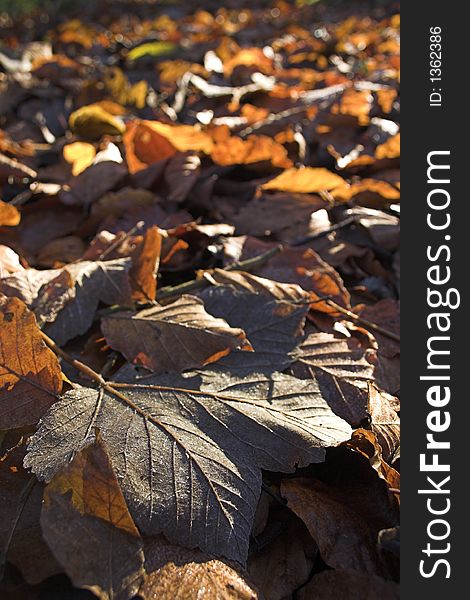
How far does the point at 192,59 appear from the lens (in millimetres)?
3592

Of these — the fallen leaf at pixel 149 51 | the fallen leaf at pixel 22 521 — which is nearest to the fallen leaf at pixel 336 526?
the fallen leaf at pixel 22 521

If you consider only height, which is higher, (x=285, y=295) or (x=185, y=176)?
(x=185, y=176)

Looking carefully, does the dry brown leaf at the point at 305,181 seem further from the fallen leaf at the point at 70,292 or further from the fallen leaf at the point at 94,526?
the fallen leaf at the point at 94,526

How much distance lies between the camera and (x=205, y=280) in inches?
56.1

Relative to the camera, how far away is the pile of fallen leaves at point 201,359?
2.97ft

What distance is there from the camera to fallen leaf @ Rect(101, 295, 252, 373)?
1.17m

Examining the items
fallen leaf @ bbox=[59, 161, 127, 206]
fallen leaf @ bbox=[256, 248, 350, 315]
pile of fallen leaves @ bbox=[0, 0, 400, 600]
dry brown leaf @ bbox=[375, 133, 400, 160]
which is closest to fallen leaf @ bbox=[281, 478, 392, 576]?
pile of fallen leaves @ bbox=[0, 0, 400, 600]

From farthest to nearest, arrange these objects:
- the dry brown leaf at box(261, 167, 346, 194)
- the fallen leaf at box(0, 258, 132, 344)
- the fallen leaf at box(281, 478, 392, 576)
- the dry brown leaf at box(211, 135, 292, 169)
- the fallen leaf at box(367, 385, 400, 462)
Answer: the dry brown leaf at box(211, 135, 292, 169), the dry brown leaf at box(261, 167, 346, 194), the fallen leaf at box(0, 258, 132, 344), the fallen leaf at box(367, 385, 400, 462), the fallen leaf at box(281, 478, 392, 576)

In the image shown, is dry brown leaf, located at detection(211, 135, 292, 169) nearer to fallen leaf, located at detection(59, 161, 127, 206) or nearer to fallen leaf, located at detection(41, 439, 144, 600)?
fallen leaf, located at detection(59, 161, 127, 206)

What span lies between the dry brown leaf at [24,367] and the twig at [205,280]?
1.19 feet

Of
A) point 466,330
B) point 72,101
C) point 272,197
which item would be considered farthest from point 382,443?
point 72,101

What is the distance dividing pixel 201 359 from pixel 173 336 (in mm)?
80

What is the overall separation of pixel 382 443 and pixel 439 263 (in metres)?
0.31

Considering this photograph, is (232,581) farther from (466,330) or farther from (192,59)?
(192,59)
